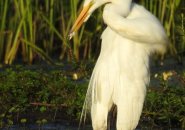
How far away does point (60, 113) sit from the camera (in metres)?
7.71

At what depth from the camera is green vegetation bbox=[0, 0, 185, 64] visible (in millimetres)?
9523

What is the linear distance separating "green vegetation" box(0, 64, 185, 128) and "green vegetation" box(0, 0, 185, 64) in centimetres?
143

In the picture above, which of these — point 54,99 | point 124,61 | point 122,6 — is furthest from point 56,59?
point 122,6

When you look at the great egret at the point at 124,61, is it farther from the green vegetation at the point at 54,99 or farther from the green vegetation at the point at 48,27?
the green vegetation at the point at 48,27

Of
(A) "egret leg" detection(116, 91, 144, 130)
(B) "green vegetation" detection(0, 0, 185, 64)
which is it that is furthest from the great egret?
(B) "green vegetation" detection(0, 0, 185, 64)

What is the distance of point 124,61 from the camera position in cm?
614

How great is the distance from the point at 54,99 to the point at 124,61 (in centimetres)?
175

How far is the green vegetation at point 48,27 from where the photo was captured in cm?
952

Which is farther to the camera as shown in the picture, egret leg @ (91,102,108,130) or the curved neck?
egret leg @ (91,102,108,130)

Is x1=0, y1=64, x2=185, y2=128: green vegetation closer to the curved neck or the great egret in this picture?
the great egret

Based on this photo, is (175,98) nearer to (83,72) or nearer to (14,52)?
(83,72)

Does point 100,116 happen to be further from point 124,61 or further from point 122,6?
point 122,6

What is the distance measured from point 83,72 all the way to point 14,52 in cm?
227

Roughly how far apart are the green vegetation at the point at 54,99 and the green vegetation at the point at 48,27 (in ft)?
4.69
